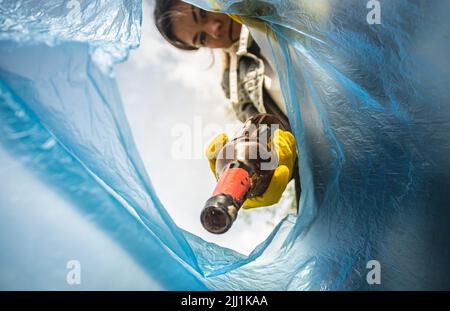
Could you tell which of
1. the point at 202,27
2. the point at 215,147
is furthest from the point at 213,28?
the point at 215,147

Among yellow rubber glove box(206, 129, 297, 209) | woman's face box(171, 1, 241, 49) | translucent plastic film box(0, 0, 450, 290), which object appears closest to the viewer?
translucent plastic film box(0, 0, 450, 290)

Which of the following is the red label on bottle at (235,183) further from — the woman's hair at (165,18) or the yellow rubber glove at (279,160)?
the woman's hair at (165,18)

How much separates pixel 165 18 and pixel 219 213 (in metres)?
0.63

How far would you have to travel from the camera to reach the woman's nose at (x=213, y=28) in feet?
3.78

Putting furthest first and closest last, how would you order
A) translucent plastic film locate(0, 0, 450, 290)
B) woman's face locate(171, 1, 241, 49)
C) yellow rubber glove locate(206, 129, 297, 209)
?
1. woman's face locate(171, 1, 241, 49)
2. yellow rubber glove locate(206, 129, 297, 209)
3. translucent plastic film locate(0, 0, 450, 290)

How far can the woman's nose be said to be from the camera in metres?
1.15

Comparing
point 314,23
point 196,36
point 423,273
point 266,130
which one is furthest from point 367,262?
point 196,36

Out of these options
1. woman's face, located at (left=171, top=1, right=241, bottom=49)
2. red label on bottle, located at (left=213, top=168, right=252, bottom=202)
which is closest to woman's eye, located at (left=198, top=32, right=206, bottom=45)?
woman's face, located at (left=171, top=1, right=241, bottom=49)

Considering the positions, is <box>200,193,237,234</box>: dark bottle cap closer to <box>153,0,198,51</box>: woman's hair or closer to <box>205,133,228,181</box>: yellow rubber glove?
<box>205,133,228,181</box>: yellow rubber glove

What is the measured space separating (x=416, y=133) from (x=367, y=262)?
0.27m

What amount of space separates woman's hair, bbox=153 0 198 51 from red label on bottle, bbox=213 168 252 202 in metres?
0.49

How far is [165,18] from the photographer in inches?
44.6

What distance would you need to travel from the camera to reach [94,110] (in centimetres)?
77
